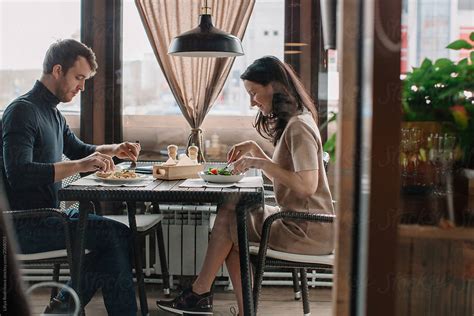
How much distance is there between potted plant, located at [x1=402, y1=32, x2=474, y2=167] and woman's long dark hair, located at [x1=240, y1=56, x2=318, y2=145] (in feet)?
3.76

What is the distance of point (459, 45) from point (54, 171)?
1.46 m

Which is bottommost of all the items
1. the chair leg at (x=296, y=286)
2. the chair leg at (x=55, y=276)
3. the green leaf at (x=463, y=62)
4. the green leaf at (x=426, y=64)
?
the chair leg at (x=296, y=286)

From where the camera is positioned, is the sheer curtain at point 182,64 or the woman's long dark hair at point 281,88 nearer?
the woman's long dark hair at point 281,88

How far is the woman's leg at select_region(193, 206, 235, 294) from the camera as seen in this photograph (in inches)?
90.4

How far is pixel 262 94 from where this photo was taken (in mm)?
2330

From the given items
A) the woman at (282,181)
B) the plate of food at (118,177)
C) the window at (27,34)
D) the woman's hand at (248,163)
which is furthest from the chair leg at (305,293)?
the window at (27,34)

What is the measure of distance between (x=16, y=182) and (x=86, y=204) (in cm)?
23

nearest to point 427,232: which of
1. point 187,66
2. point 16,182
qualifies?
point 16,182

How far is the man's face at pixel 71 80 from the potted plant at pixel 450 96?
155 centimetres

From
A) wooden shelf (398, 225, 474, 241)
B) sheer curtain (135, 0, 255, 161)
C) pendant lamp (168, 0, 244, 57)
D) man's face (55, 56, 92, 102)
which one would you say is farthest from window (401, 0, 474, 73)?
sheer curtain (135, 0, 255, 161)

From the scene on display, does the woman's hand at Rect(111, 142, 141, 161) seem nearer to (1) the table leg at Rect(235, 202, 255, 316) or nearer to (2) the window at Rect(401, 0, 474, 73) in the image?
(1) the table leg at Rect(235, 202, 255, 316)

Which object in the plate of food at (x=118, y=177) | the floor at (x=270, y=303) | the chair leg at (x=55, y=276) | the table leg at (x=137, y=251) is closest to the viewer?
the plate of food at (x=118, y=177)

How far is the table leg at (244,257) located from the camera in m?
2.15

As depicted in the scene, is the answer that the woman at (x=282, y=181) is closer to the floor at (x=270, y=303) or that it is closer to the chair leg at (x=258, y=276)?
the chair leg at (x=258, y=276)
